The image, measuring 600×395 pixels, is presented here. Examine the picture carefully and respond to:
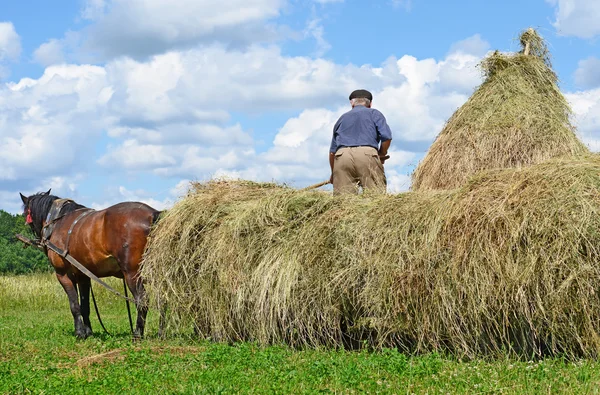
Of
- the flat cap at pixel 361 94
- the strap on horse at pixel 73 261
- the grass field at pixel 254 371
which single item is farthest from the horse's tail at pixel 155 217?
the flat cap at pixel 361 94

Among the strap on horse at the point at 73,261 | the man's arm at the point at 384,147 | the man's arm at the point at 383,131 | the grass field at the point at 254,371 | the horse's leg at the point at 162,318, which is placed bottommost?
the grass field at the point at 254,371

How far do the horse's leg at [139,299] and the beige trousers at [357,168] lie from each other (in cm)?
299

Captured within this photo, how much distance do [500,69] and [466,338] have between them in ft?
19.2

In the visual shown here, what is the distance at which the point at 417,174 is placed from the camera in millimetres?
10883

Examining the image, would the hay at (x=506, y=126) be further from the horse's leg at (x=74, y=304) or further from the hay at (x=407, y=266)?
the horse's leg at (x=74, y=304)

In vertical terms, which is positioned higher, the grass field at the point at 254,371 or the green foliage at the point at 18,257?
the green foliage at the point at 18,257

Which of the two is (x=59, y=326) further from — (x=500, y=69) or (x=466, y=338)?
(x=500, y=69)

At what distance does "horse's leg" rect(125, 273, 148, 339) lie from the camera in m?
9.35

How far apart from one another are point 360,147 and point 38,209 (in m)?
5.52

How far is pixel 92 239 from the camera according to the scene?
9945mm

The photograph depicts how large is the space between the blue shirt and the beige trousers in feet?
0.34

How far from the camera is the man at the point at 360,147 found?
916cm

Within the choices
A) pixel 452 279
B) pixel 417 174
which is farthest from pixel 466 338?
pixel 417 174

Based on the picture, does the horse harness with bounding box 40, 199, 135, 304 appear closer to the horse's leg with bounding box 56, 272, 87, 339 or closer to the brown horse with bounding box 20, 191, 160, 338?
the brown horse with bounding box 20, 191, 160, 338
